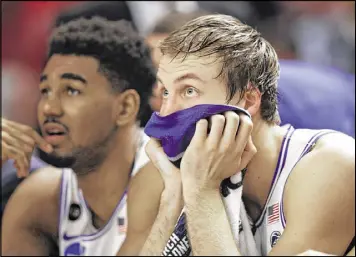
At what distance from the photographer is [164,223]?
0.85 meters

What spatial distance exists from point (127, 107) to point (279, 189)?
27 centimetres

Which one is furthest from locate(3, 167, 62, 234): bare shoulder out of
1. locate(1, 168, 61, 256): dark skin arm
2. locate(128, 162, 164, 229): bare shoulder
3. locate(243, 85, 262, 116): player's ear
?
locate(243, 85, 262, 116): player's ear

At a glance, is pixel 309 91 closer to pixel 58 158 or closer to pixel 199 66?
pixel 199 66

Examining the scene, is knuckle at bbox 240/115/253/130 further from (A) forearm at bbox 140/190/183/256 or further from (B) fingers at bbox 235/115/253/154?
(A) forearm at bbox 140/190/183/256

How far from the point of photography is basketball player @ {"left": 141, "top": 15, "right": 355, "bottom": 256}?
787 mm

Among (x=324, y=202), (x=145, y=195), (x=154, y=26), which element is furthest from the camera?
(x=154, y=26)

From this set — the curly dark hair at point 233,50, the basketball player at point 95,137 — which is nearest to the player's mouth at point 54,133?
the basketball player at point 95,137

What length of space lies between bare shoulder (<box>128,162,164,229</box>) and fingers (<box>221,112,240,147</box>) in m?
0.14

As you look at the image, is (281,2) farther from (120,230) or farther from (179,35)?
(120,230)

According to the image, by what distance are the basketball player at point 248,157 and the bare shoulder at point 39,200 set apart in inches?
10.1

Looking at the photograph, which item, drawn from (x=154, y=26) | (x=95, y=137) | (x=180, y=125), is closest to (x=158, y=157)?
(x=180, y=125)

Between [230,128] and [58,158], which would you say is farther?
[58,158]

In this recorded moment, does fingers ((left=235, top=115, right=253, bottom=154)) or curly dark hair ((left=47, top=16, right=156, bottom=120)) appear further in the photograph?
curly dark hair ((left=47, top=16, right=156, bottom=120))

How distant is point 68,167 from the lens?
1013 millimetres
